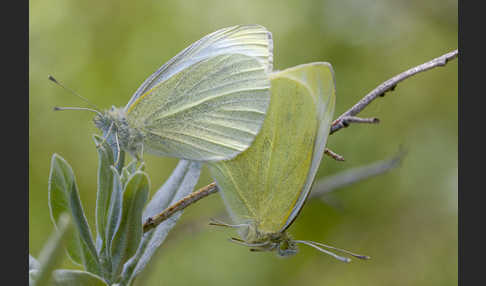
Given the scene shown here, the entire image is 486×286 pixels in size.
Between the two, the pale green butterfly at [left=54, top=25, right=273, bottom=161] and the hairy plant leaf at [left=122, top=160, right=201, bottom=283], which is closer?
the hairy plant leaf at [left=122, top=160, right=201, bottom=283]

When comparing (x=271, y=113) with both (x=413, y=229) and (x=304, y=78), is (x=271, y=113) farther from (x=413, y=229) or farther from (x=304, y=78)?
(x=413, y=229)

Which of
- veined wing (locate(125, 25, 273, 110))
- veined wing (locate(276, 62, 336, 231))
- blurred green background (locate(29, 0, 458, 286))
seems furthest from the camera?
blurred green background (locate(29, 0, 458, 286))

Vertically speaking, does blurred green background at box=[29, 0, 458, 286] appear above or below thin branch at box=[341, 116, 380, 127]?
below

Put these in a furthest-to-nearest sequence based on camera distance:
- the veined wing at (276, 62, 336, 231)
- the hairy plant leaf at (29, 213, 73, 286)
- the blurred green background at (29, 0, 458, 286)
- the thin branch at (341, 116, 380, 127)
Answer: the blurred green background at (29, 0, 458, 286) < the veined wing at (276, 62, 336, 231) < the thin branch at (341, 116, 380, 127) < the hairy plant leaf at (29, 213, 73, 286)

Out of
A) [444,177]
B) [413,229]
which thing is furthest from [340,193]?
[444,177]

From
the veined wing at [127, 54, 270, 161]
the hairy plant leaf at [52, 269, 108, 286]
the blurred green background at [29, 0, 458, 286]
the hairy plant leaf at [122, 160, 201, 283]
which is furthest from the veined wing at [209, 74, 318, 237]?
the blurred green background at [29, 0, 458, 286]

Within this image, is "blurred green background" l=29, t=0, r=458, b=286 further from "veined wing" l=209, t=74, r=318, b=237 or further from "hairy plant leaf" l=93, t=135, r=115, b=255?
"hairy plant leaf" l=93, t=135, r=115, b=255

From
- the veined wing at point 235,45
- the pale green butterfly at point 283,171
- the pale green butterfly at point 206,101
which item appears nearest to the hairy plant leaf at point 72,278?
the pale green butterfly at point 283,171

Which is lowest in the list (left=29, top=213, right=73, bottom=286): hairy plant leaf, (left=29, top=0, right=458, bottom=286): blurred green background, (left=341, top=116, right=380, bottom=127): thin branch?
(left=29, top=0, right=458, bottom=286): blurred green background
